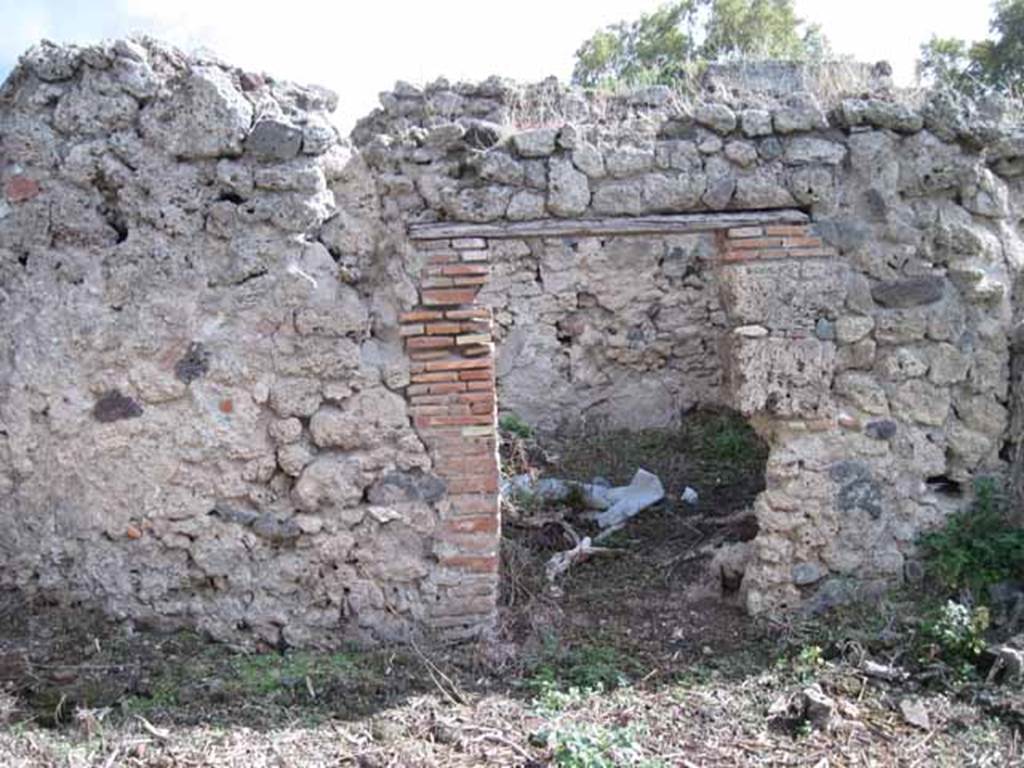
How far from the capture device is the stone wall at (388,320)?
4656 mm

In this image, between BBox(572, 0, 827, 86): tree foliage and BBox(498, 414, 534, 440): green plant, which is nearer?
BBox(498, 414, 534, 440): green plant

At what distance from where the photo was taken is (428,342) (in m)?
4.83

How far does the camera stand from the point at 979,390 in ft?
17.1

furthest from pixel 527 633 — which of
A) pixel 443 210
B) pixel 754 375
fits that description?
pixel 443 210

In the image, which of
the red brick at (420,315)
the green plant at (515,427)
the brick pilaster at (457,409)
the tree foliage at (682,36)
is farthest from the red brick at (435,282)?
the tree foliage at (682,36)

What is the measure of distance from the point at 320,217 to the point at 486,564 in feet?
5.96

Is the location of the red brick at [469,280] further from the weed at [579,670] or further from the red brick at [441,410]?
the weed at [579,670]

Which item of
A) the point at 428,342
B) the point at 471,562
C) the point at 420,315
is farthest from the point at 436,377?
the point at 471,562

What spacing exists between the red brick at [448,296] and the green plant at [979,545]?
2578 mm

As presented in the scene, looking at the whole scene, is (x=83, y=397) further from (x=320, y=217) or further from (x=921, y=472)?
(x=921, y=472)

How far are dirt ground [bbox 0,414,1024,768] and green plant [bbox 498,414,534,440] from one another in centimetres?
340

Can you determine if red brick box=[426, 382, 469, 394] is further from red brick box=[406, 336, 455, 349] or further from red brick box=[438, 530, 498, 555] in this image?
red brick box=[438, 530, 498, 555]

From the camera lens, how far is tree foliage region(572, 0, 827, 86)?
53.3ft

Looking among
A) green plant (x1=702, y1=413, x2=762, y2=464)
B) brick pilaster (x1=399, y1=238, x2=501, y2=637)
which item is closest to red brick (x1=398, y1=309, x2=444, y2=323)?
brick pilaster (x1=399, y1=238, x2=501, y2=637)
